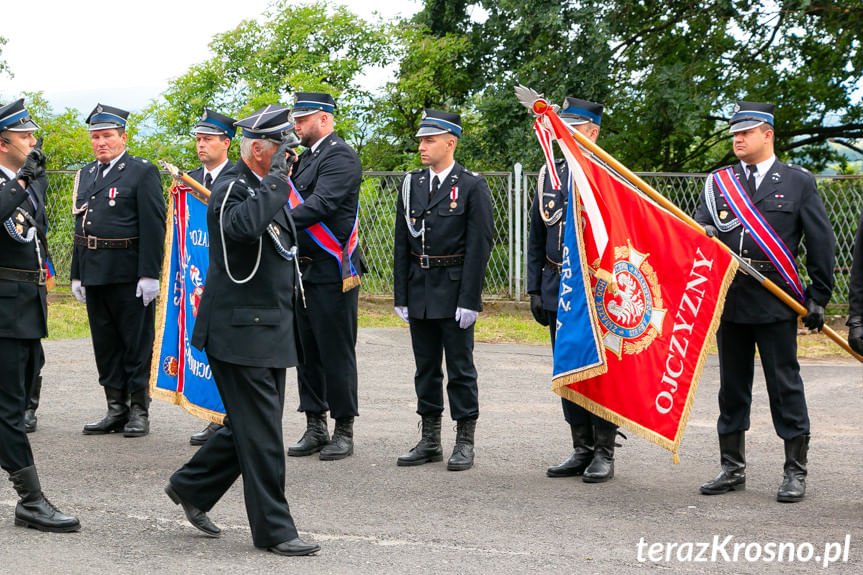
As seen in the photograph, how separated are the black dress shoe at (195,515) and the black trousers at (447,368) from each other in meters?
2.05

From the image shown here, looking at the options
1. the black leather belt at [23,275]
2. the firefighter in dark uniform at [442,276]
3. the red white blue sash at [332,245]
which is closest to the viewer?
the black leather belt at [23,275]

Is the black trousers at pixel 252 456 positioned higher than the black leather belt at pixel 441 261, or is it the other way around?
the black leather belt at pixel 441 261

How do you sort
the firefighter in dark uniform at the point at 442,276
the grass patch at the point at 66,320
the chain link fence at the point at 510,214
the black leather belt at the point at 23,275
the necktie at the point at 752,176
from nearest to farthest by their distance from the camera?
the black leather belt at the point at 23,275 → the necktie at the point at 752,176 → the firefighter in dark uniform at the point at 442,276 → the grass patch at the point at 66,320 → the chain link fence at the point at 510,214

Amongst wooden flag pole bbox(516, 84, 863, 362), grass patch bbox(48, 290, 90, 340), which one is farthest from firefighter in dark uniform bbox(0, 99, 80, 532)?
grass patch bbox(48, 290, 90, 340)

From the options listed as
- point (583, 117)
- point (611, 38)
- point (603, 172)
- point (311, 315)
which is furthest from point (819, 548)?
point (611, 38)

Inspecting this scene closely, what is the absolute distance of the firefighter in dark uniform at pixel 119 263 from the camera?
752 centimetres

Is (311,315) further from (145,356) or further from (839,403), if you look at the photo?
(839,403)

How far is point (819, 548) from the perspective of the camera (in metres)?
4.85

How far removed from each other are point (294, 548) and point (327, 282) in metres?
2.42

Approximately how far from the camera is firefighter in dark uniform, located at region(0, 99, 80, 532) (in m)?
5.13

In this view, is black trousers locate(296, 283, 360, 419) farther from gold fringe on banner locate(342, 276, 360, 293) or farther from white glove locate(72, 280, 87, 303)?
white glove locate(72, 280, 87, 303)

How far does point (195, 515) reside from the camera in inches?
197

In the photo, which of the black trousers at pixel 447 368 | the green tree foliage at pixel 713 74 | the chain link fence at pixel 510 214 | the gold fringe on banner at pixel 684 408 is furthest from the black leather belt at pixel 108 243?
the green tree foliage at pixel 713 74

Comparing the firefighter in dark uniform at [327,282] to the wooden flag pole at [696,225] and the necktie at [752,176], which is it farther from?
the necktie at [752,176]
